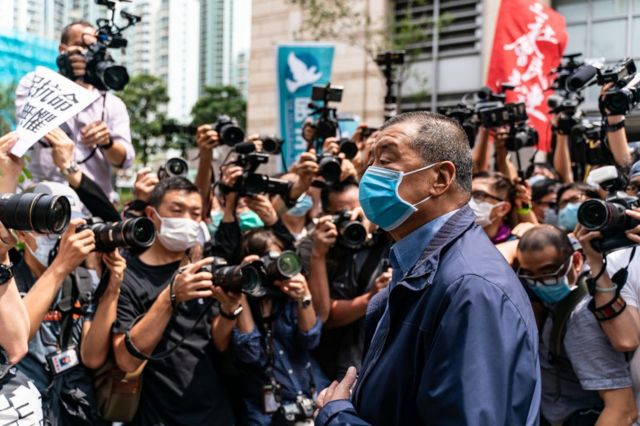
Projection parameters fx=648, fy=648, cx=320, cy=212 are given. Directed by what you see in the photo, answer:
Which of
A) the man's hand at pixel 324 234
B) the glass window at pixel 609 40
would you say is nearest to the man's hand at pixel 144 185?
the man's hand at pixel 324 234

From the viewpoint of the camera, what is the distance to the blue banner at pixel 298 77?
711cm

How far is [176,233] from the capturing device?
138 inches

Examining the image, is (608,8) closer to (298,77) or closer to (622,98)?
(298,77)

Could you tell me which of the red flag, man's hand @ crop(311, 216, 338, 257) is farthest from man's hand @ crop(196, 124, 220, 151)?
the red flag

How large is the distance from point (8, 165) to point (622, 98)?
3.05m

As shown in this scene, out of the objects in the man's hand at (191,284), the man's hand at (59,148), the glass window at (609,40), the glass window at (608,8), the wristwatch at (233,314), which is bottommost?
the wristwatch at (233,314)

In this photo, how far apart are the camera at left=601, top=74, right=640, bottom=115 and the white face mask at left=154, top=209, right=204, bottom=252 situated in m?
2.34

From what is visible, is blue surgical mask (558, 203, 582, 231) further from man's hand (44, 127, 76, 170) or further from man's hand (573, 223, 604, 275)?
man's hand (44, 127, 76, 170)

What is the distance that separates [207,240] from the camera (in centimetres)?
385

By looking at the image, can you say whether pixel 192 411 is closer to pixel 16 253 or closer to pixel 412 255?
pixel 16 253

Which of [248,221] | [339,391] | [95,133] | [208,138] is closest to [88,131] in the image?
[95,133]

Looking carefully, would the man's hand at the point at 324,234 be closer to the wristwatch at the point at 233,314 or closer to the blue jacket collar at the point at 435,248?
the wristwatch at the point at 233,314

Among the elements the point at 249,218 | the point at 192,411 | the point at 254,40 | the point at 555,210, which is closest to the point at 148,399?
the point at 192,411

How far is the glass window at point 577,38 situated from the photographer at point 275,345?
1237cm
